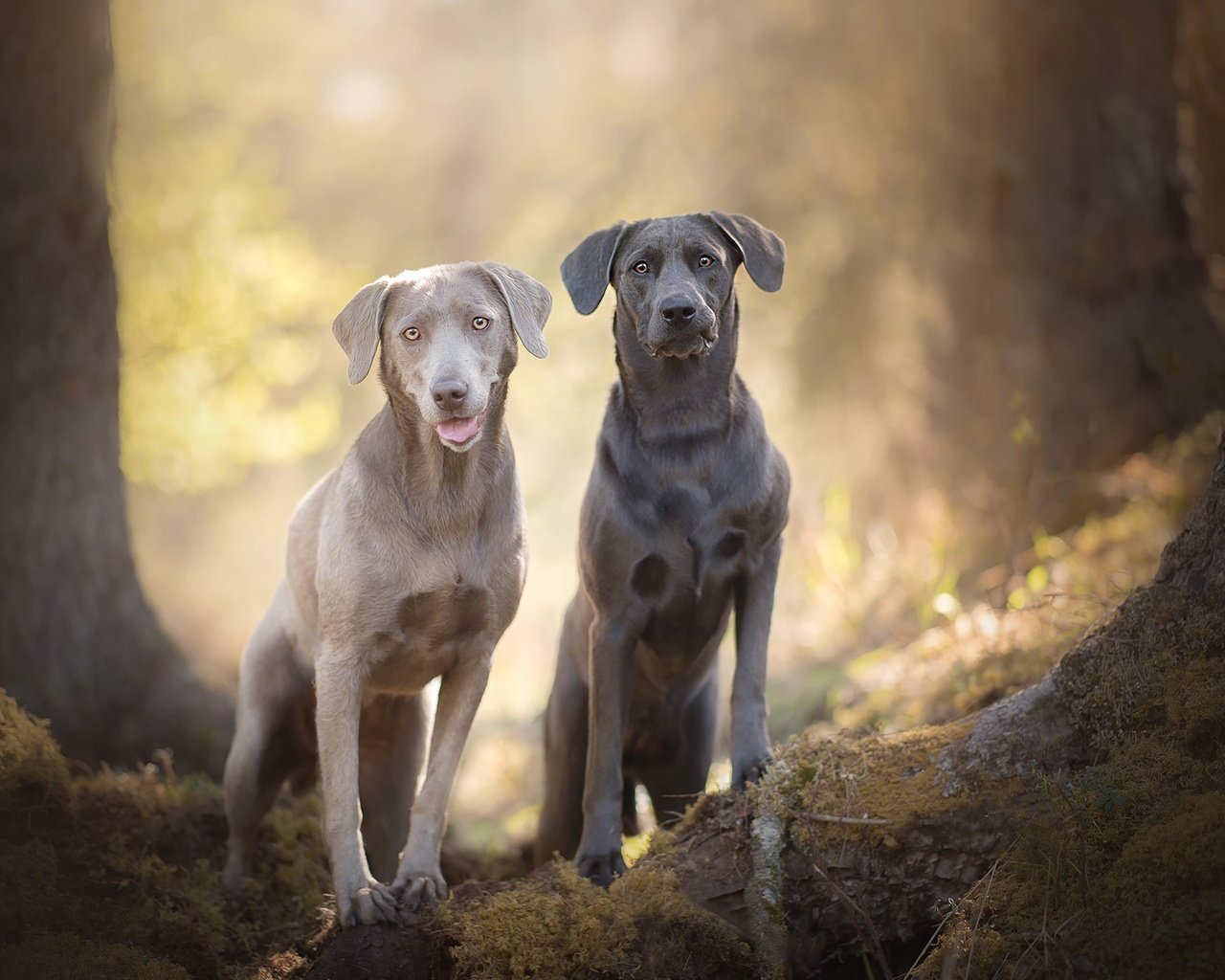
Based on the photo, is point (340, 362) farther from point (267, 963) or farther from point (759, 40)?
point (267, 963)

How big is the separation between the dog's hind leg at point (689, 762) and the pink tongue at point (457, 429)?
186 centimetres

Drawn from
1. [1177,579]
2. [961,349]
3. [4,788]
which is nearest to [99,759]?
[4,788]

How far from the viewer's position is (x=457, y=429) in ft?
12.1

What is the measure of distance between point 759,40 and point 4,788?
8.14 m

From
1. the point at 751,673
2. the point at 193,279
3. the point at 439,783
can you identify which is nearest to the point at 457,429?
the point at 439,783

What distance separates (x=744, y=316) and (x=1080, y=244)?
354 cm

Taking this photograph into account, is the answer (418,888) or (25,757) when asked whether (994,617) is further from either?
(25,757)

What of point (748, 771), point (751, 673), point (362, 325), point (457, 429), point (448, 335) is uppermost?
point (362, 325)

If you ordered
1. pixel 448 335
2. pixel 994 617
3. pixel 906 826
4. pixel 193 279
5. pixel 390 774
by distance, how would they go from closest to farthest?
pixel 906 826 < pixel 448 335 < pixel 390 774 < pixel 994 617 < pixel 193 279

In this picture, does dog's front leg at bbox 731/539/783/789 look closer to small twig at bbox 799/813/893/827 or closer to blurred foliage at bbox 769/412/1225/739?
small twig at bbox 799/813/893/827

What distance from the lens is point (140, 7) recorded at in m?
10.3

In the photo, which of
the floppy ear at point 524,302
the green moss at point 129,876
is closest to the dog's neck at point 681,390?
the floppy ear at point 524,302

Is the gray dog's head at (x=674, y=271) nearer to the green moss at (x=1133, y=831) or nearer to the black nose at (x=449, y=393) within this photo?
the black nose at (x=449, y=393)

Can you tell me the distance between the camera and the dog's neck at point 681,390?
A: 431 centimetres
